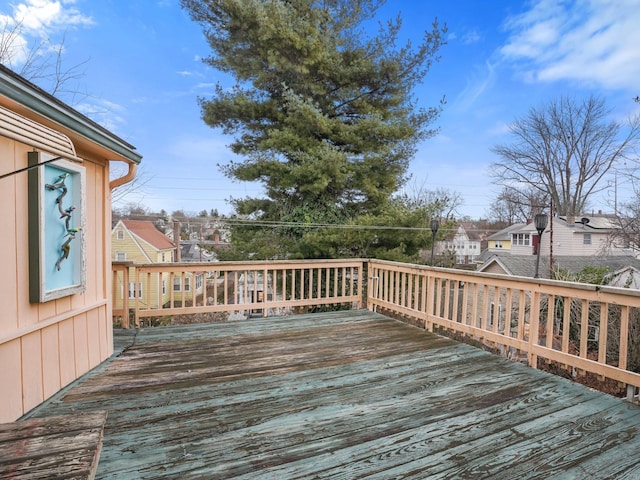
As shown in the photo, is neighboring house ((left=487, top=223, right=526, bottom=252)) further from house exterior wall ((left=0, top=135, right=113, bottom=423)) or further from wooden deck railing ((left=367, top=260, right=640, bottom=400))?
house exterior wall ((left=0, top=135, right=113, bottom=423))

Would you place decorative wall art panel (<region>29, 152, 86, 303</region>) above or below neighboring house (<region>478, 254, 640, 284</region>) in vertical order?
above

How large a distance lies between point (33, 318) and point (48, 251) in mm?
446

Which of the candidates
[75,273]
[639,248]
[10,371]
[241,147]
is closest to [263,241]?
[241,147]

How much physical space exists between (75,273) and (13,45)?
577cm

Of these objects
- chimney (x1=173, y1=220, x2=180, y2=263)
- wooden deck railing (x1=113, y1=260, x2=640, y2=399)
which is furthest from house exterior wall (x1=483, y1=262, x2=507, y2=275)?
chimney (x1=173, y1=220, x2=180, y2=263)

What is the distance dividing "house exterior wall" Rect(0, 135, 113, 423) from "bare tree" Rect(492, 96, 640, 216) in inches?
769

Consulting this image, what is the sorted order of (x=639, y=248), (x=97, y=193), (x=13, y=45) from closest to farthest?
(x=97, y=193)
(x=13, y=45)
(x=639, y=248)

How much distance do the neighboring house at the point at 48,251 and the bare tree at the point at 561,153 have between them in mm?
19505

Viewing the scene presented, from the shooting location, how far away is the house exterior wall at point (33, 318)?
202 centimetres

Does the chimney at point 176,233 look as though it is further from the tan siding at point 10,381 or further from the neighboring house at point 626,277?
the neighboring house at point 626,277

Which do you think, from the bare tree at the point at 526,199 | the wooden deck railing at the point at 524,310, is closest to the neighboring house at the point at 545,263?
the bare tree at the point at 526,199

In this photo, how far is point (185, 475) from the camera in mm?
1580

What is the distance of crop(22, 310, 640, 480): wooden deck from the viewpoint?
1665mm

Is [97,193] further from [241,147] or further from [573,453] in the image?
[241,147]
